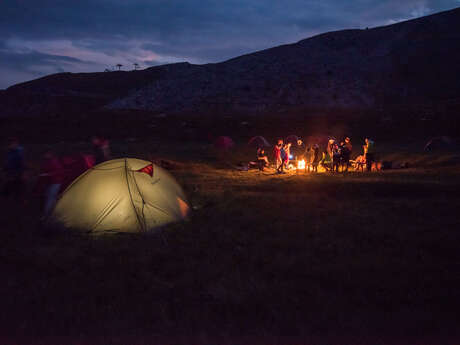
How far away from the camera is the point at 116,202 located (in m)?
8.81

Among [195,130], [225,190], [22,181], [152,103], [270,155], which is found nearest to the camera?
[22,181]

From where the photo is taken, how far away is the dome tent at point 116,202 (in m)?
8.69

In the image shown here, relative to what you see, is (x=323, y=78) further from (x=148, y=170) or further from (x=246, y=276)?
(x=246, y=276)

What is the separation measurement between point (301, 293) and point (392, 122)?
46.0 metres

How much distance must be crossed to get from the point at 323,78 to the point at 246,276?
93658 mm

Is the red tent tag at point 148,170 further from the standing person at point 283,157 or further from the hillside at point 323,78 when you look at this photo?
the hillside at point 323,78

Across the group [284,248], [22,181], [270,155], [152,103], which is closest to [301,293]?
[284,248]

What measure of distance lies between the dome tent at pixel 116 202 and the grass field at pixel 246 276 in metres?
0.43

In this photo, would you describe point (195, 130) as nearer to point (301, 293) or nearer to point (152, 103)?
point (301, 293)

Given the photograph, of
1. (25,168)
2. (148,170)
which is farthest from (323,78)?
(148,170)

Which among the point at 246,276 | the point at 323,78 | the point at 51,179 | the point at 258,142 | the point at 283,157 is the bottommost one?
the point at 246,276

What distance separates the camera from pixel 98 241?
8078 millimetres

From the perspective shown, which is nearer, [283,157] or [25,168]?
[25,168]

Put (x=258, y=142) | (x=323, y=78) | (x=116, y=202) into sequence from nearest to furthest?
(x=116, y=202), (x=258, y=142), (x=323, y=78)
